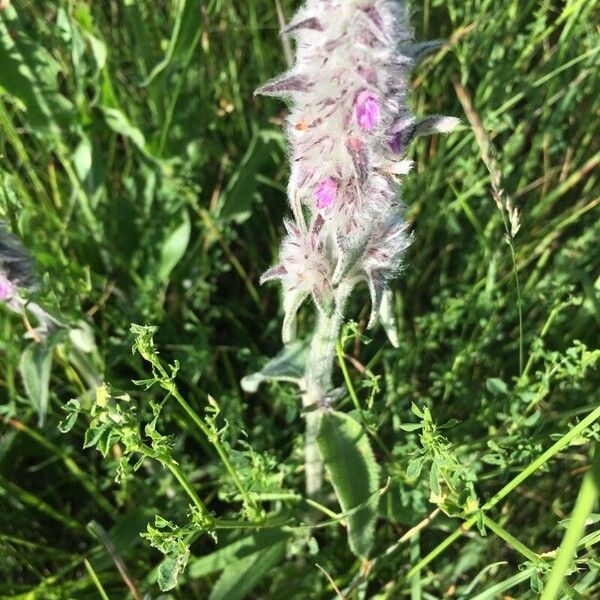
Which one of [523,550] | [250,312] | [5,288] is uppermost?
[5,288]

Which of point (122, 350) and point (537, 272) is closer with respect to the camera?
point (122, 350)

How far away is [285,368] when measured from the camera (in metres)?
2.22

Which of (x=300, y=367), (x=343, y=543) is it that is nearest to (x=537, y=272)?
(x=300, y=367)

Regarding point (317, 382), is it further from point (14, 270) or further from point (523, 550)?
point (14, 270)

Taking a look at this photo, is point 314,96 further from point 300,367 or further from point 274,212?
point 274,212

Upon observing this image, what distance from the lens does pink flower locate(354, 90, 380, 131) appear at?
1316 mm

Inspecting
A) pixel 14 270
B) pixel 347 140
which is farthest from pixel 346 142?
pixel 14 270

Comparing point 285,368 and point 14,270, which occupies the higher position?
point 14,270

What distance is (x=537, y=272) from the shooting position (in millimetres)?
2668

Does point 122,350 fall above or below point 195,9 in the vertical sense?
below

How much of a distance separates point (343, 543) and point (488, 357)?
2.94 ft

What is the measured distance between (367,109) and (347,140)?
0.09 meters

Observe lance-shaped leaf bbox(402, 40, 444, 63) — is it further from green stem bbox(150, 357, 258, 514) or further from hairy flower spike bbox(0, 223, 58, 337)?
hairy flower spike bbox(0, 223, 58, 337)

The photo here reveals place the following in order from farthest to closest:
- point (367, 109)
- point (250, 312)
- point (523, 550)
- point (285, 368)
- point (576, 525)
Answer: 1. point (250, 312)
2. point (285, 368)
3. point (523, 550)
4. point (367, 109)
5. point (576, 525)
